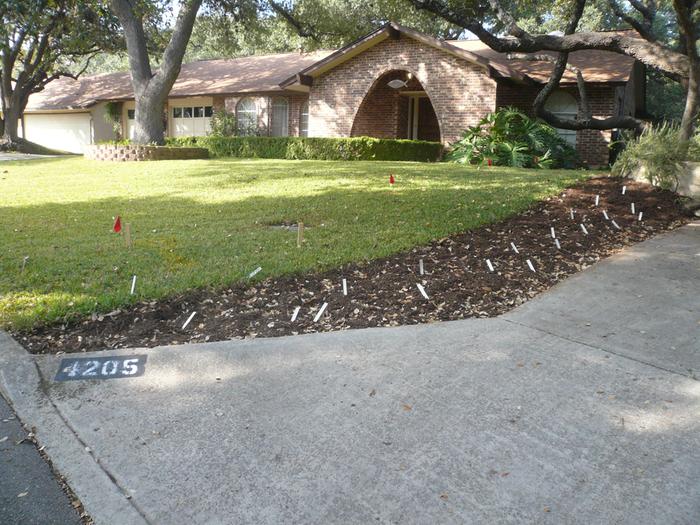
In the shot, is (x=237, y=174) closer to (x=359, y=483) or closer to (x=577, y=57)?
(x=359, y=483)

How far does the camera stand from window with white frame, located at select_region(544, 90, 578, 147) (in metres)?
18.7

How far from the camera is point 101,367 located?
420 centimetres

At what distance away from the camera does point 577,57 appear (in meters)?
19.5

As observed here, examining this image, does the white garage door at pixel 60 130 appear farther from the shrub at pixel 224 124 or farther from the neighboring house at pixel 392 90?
the shrub at pixel 224 124

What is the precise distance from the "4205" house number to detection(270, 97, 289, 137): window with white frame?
2115 centimetres

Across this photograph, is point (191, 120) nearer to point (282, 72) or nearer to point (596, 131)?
point (282, 72)

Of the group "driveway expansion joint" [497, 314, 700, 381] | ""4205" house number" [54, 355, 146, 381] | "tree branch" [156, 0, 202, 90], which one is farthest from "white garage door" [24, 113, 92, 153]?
Answer: "driveway expansion joint" [497, 314, 700, 381]

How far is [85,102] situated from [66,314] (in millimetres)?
29011

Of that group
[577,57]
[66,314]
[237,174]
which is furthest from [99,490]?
[577,57]

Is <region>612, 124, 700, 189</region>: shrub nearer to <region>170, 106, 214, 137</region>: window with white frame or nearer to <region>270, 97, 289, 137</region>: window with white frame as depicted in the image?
<region>270, 97, 289, 137</region>: window with white frame

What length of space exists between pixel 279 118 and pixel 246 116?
1.54m

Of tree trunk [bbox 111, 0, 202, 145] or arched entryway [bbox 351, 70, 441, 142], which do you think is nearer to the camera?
tree trunk [bbox 111, 0, 202, 145]

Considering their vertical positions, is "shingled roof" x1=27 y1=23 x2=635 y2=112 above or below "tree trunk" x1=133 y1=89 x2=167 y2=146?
above

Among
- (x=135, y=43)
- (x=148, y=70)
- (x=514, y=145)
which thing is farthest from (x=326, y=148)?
(x=135, y=43)
